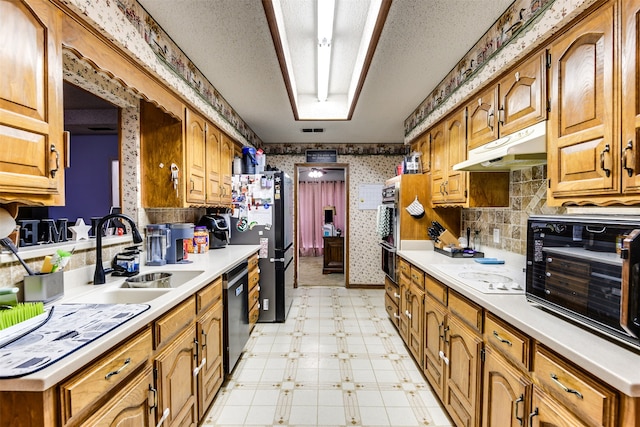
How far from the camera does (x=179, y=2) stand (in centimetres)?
166

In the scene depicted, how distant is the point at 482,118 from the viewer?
2168mm

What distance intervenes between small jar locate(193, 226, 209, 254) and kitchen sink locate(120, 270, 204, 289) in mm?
888

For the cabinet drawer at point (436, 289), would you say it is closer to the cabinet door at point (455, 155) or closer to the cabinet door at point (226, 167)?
the cabinet door at point (455, 155)

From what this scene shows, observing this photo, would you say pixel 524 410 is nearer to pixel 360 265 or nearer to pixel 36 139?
pixel 36 139

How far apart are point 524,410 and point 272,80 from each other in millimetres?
2662

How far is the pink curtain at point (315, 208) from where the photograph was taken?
823 centimetres

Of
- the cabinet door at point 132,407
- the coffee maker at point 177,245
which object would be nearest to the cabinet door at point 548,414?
the cabinet door at point 132,407

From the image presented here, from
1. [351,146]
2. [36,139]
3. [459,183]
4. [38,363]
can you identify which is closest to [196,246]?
[36,139]

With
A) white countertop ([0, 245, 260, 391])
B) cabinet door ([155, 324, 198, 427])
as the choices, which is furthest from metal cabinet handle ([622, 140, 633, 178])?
cabinet door ([155, 324, 198, 427])

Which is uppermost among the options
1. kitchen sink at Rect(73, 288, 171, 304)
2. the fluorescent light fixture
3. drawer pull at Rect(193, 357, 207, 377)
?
the fluorescent light fixture

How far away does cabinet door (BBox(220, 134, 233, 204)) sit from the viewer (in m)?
3.19

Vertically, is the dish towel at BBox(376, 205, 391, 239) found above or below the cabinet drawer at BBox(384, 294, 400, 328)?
above

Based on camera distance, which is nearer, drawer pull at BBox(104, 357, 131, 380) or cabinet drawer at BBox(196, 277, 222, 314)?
drawer pull at BBox(104, 357, 131, 380)

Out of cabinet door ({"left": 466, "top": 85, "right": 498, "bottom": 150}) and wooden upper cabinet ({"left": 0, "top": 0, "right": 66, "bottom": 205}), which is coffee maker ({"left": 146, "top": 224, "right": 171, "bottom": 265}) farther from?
cabinet door ({"left": 466, "top": 85, "right": 498, "bottom": 150})
